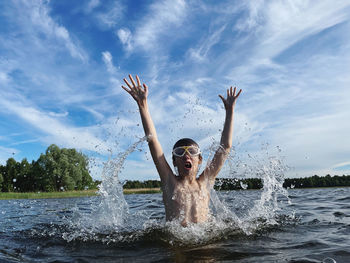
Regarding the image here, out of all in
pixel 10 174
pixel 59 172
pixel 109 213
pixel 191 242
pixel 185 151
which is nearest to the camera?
pixel 191 242

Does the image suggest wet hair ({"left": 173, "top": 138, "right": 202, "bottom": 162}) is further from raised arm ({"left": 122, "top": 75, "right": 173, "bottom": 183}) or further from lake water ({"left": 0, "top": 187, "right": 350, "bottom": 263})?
lake water ({"left": 0, "top": 187, "right": 350, "bottom": 263})

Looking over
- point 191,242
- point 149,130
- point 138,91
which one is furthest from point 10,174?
point 191,242

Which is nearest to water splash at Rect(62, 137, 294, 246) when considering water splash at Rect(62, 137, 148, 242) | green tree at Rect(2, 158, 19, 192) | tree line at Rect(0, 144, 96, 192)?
water splash at Rect(62, 137, 148, 242)

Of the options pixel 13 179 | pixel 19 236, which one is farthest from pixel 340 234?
pixel 13 179

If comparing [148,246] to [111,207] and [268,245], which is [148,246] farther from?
[111,207]

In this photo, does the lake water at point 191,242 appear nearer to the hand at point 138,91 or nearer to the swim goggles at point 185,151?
the swim goggles at point 185,151

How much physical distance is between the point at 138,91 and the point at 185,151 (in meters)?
1.44

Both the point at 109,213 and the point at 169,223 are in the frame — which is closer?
the point at 169,223

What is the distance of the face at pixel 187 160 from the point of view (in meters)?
5.18

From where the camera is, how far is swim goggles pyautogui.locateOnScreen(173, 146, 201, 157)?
529cm

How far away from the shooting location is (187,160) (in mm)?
5172

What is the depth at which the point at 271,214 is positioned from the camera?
25.7ft

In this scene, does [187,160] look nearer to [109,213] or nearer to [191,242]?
[191,242]

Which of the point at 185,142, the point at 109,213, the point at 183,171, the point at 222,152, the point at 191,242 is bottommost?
the point at 191,242
